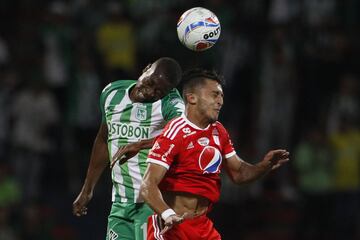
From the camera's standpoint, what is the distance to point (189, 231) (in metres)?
7.94

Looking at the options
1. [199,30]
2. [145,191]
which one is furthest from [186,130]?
[199,30]

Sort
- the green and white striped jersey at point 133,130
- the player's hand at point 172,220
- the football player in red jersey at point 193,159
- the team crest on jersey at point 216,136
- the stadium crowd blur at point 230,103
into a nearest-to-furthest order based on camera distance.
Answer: the player's hand at point 172,220
the football player in red jersey at point 193,159
the team crest on jersey at point 216,136
the green and white striped jersey at point 133,130
the stadium crowd blur at point 230,103

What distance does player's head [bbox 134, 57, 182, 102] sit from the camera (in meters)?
8.70

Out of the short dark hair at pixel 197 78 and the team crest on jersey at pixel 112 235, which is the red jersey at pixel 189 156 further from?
the team crest on jersey at pixel 112 235

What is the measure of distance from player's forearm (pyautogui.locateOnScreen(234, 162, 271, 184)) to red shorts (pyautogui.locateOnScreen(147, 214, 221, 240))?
0.50m

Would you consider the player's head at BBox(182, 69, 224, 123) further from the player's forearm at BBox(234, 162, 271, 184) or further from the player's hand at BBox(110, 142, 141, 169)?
the player's hand at BBox(110, 142, 141, 169)

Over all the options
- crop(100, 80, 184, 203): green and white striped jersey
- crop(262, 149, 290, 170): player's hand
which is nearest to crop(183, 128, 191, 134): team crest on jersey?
crop(262, 149, 290, 170): player's hand

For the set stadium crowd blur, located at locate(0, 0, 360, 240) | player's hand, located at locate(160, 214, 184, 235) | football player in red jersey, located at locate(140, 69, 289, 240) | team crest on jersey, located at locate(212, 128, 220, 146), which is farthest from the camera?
stadium crowd blur, located at locate(0, 0, 360, 240)

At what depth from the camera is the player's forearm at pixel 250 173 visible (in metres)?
8.20

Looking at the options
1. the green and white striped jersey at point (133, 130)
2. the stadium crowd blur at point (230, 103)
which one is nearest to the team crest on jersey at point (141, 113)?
the green and white striped jersey at point (133, 130)

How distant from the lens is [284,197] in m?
16.3

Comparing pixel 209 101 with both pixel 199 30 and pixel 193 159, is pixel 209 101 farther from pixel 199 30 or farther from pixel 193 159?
pixel 199 30
